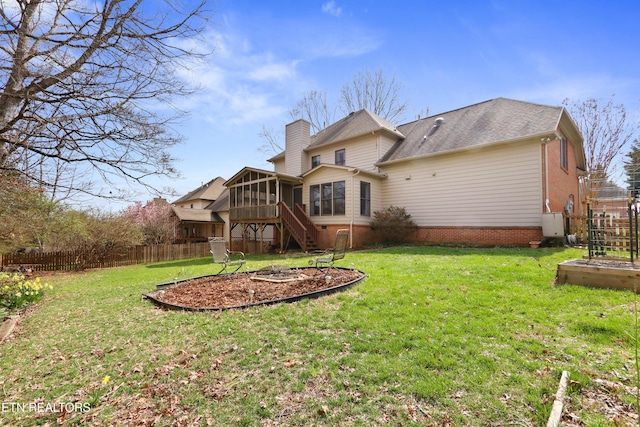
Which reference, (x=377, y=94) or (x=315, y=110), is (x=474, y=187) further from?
(x=315, y=110)

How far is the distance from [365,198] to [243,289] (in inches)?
403

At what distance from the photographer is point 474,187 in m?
12.9

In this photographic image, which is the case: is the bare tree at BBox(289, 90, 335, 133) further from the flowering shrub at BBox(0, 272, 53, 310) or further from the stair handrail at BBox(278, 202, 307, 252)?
the flowering shrub at BBox(0, 272, 53, 310)

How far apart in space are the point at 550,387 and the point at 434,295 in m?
2.61

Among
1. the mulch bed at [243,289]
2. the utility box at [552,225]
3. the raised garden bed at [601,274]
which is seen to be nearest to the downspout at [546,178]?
the utility box at [552,225]

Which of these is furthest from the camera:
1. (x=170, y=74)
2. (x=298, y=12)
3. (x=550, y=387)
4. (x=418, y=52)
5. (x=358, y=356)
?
(x=418, y=52)

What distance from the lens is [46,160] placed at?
462 centimetres

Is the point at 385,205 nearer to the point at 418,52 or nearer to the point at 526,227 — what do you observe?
the point at 526,227

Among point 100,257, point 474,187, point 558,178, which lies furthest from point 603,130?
point 100,257

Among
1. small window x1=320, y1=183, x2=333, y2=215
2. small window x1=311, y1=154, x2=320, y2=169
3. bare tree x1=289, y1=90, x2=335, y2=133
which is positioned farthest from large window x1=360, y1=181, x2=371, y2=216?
bare tree x1=289, y1=90, x2=335, y2=133

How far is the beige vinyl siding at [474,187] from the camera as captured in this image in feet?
37.6

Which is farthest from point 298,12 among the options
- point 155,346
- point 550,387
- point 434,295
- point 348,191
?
point 348,191

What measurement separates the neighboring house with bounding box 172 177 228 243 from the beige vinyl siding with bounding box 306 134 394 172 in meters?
14.7

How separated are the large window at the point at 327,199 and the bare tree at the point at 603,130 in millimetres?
18279
